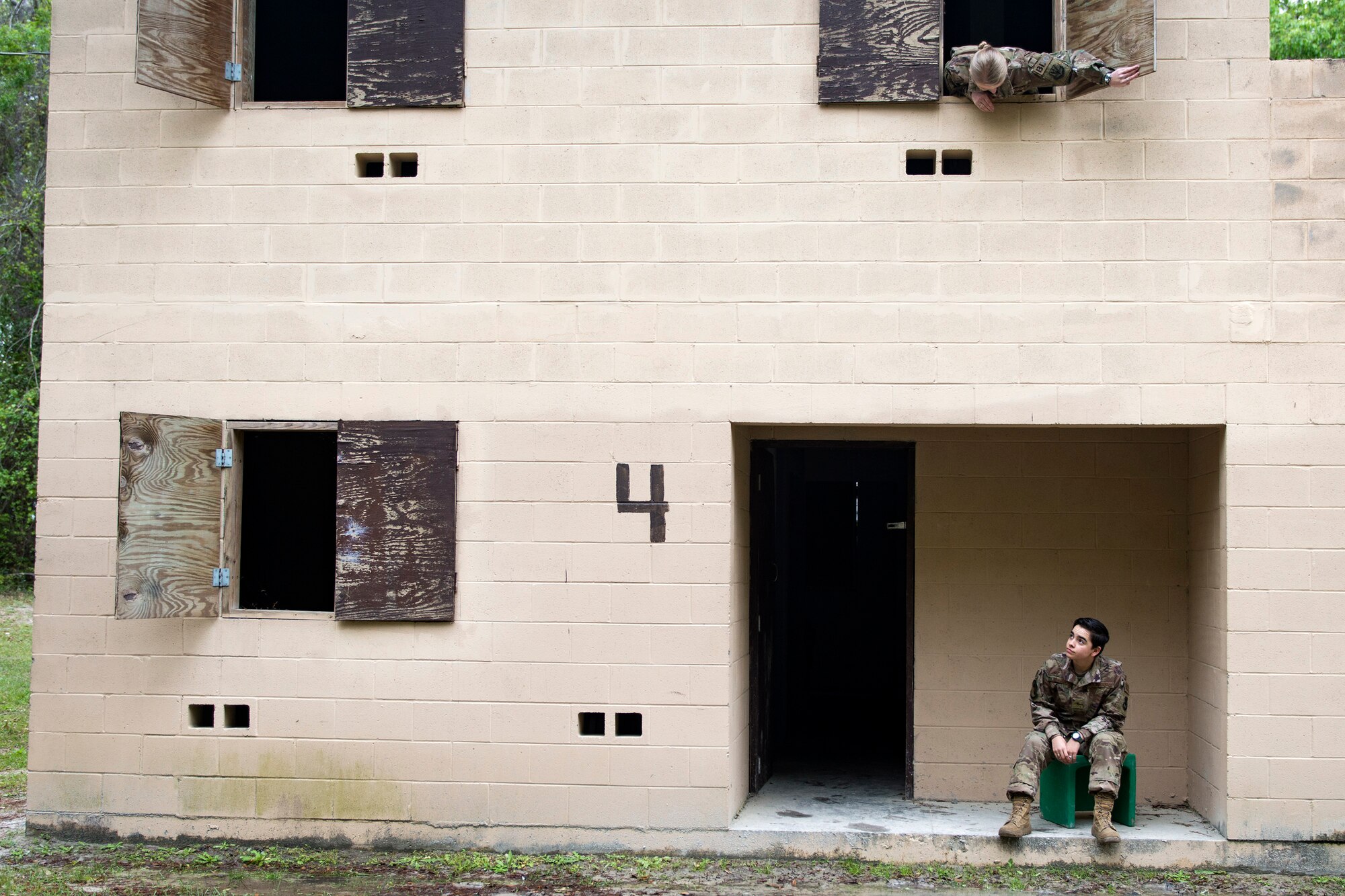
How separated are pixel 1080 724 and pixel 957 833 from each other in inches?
35.1

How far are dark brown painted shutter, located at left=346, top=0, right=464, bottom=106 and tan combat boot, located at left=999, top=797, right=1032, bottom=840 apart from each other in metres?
4.77

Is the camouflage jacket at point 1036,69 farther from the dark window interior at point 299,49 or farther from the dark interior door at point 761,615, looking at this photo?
the dark window interior at point 299,49

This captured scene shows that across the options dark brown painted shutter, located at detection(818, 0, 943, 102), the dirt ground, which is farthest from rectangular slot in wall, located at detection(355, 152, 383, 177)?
the dirt ground

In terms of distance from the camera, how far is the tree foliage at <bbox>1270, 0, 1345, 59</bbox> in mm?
16719

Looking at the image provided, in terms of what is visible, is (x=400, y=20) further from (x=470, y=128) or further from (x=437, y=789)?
(x=437, y=789)

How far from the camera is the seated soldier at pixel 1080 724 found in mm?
5922

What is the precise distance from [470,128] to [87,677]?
3700 mm

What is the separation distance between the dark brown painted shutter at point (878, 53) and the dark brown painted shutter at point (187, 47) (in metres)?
3.34

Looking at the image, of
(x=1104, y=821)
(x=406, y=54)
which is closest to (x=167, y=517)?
(x=406, y=54)

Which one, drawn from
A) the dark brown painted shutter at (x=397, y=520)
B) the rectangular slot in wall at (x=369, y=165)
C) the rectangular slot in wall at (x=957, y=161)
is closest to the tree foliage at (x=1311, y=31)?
the rectangular slot in wall at (x=957, y=161)

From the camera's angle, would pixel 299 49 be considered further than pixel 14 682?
No

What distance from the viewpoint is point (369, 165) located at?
6.53 m

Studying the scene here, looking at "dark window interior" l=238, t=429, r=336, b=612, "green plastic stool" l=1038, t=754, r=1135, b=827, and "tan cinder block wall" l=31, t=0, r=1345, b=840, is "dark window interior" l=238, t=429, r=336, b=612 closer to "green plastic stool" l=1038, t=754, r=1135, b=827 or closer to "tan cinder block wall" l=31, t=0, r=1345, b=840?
"tan cinder block wall" l=31, t=0, r=1345, b=840

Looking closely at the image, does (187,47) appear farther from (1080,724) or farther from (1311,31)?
(1311,31)
